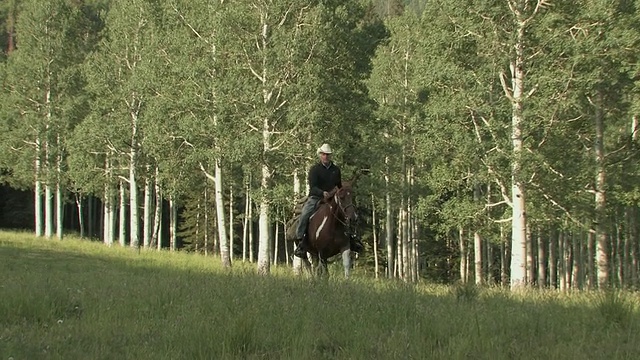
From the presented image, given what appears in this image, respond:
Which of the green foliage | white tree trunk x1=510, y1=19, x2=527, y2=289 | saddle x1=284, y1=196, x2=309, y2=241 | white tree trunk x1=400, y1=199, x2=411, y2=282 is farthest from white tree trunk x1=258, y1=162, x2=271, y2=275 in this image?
the green foliage

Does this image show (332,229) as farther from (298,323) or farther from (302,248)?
(298,323)

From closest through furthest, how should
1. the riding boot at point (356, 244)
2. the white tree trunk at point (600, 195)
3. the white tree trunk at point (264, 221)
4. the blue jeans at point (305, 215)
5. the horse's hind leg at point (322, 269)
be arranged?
the horse's hind leg at point (322, 269), the riding boot at point (356, 244), the blue jeans at point (305, 215), the white tree trunk at point (600, 195), the white tree trunk at point (264, 221)

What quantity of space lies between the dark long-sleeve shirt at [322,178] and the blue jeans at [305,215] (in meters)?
0.18

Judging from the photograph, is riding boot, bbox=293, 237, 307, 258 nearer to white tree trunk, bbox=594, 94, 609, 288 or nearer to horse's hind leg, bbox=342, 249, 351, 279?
horse's hind leg, bbox=342, 249, 351, 279

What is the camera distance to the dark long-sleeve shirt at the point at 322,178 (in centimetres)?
1383

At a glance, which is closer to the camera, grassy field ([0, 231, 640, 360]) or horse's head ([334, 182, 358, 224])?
grassy field ([0, 231, 640, 360])

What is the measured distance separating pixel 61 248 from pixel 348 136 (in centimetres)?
1421

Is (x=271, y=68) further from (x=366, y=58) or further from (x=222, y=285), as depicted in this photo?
(x=222, y=285)

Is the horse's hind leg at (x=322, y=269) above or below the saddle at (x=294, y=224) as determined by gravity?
below

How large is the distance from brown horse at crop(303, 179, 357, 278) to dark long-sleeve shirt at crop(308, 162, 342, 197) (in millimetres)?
346

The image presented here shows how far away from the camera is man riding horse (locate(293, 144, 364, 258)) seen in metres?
13.8

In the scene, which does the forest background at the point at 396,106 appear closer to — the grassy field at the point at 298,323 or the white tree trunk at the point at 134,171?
the white tree trunk at the point at 134,171

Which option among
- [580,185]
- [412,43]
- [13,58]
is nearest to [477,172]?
[580,185]

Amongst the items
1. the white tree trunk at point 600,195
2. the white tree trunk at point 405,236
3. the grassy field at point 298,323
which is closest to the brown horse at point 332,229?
the grassy field at point 298,323
